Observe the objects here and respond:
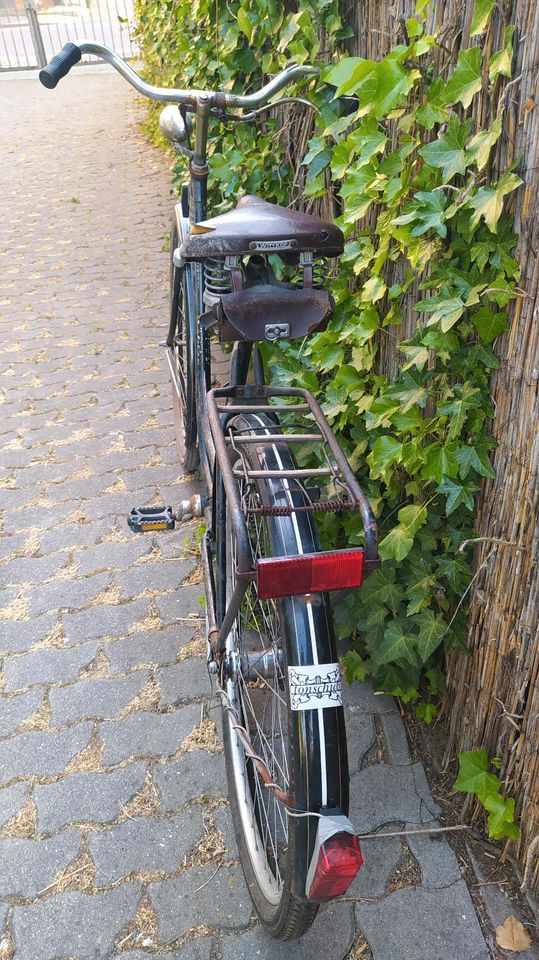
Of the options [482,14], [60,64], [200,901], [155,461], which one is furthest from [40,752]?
[482,14]

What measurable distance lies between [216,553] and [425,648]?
2.03ft

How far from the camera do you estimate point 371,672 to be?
2389mm

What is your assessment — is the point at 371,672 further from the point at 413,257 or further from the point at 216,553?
the point at 413,257

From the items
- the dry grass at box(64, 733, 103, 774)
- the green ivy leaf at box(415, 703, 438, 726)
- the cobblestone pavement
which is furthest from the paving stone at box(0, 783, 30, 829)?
the green ivy leaf at box(415, 703, 438, 726)

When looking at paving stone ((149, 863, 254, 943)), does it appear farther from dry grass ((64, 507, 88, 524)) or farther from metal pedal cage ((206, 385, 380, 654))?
dry grass ((64, 507, 88, 524))

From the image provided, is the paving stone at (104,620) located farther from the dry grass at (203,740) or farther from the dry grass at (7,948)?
the dry grass at (7,948)

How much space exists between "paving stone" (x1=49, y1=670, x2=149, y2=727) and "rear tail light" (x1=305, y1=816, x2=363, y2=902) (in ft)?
4.08

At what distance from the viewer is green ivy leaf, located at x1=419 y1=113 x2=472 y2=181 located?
5.41 feet

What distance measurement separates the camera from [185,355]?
3.10 metres

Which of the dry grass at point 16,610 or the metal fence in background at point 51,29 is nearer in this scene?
the dry grass at point 16,610

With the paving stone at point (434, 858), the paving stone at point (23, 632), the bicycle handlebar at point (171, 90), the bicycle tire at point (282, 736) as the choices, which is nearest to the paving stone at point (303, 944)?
the bicycle tire at point (282, 736)

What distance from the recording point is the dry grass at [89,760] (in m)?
2.30

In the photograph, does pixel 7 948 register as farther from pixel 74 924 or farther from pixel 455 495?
pixel 455 495

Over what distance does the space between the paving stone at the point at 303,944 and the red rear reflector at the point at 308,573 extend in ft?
3.34
